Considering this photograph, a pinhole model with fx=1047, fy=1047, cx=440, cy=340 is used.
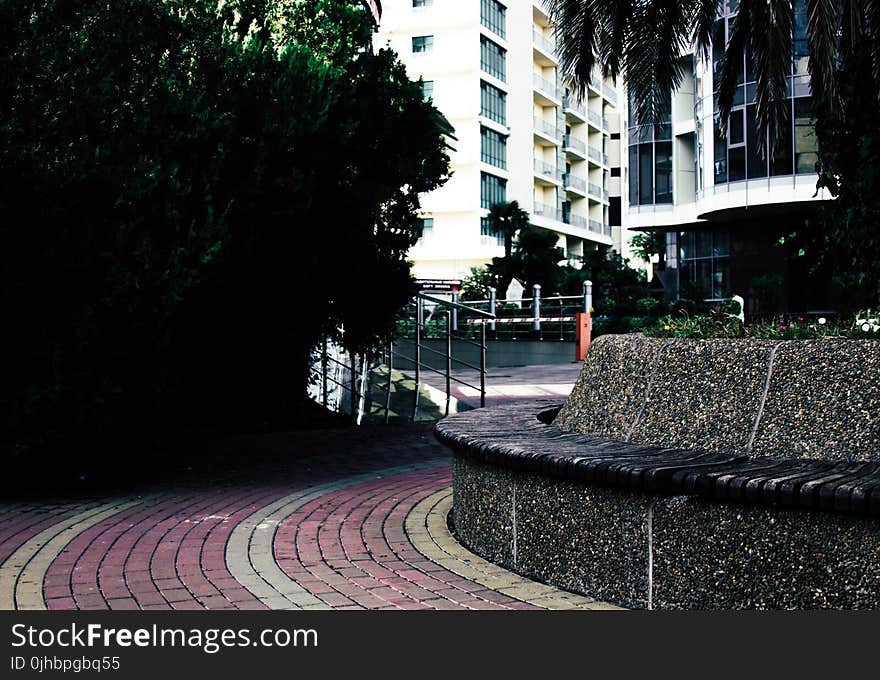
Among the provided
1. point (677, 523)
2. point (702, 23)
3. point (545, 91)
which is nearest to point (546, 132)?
point (545, 91)

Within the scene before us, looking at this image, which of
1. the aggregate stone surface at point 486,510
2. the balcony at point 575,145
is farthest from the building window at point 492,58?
the aggregate stone surface at point 486,510

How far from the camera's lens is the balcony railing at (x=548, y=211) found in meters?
69.8

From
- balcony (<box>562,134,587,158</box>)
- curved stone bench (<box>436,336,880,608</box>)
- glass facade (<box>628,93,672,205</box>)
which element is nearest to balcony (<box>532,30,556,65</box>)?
balcony (<box>562,134,587,158</box>)

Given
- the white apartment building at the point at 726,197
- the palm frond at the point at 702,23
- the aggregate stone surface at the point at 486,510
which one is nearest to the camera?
the aggregate stone surface at the point at 486,510

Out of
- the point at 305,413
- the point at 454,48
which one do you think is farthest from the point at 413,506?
the point at 454,48

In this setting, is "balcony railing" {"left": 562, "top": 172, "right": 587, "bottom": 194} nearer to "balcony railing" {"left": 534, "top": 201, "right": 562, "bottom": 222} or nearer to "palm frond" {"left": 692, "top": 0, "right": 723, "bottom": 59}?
"balcony railing" {"left": 534, "top": 201, "right": 562, "bottom": 222}

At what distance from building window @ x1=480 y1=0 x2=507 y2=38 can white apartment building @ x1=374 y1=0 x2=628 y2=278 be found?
0.06m

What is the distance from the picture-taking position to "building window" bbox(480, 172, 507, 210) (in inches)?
2394

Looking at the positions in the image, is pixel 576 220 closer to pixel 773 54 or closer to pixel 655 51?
pixel 655 51

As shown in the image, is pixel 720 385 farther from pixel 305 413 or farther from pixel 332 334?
pixel 305 413

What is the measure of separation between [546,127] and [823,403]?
67.6 m

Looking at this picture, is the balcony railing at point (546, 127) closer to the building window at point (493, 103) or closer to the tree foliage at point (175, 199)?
the building window at point (493, 103)

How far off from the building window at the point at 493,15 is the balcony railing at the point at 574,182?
13.7 meters

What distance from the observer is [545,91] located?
69.3m
